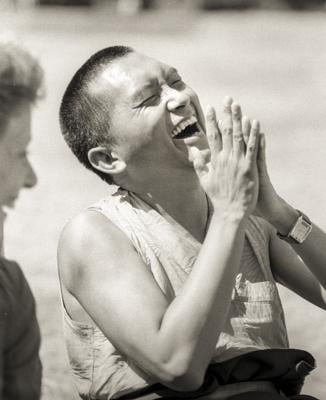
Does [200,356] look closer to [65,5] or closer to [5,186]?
[5,186]

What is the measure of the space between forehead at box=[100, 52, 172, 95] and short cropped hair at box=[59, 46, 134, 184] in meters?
0.03

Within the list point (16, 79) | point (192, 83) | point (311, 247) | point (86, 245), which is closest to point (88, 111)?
point (86, 245)

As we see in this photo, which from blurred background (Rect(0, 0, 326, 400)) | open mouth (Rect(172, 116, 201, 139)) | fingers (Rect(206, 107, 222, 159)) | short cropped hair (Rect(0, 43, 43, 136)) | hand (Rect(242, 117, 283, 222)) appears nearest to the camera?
fingers (Rect(206, 107, 222, 159))

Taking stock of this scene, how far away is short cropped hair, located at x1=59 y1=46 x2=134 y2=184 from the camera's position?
284cm

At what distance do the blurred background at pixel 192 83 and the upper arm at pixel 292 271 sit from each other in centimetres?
114

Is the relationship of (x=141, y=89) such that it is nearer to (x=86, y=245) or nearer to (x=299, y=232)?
(x=86, y=245)

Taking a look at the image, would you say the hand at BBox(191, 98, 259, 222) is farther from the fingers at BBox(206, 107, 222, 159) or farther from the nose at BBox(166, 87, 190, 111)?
the nose at BBox(166, 87, 190, 111)

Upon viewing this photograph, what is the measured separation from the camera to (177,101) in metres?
2.77

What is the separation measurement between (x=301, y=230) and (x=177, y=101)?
54cm

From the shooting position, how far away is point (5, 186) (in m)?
3.41

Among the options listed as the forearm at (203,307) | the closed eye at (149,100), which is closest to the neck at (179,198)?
the closed eye at (149,100)

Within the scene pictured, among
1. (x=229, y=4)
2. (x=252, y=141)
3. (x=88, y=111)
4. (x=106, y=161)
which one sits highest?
(x=252, y=141)

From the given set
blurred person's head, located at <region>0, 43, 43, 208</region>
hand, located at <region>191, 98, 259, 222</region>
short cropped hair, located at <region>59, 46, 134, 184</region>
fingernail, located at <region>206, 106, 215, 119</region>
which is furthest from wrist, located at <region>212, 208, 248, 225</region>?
blurred person's head, located at <region>0, 43, 43, 208</region>

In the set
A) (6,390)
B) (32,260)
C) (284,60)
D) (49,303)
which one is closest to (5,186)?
(6,390)
